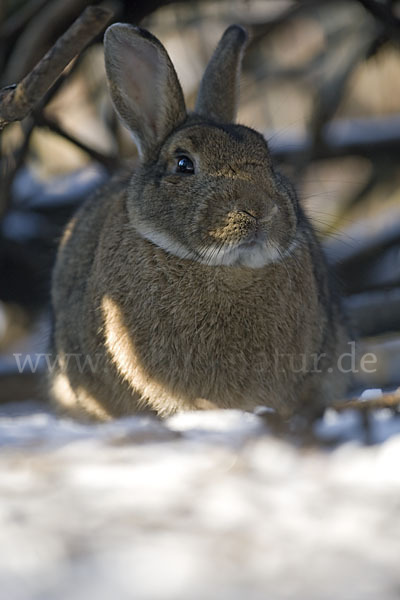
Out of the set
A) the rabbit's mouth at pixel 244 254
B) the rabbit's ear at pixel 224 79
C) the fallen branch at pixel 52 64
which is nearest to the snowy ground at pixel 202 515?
the rabbit's mouth at pixel 244 254

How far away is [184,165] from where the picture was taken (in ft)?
7.77

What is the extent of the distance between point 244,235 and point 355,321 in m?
1.77

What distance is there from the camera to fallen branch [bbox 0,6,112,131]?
1.84 m

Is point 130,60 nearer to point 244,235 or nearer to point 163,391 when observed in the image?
point 244,235

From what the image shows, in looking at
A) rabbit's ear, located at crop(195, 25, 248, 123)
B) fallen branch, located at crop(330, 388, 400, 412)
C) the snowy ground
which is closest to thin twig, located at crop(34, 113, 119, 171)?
rabbit's ear, located at crop(195, 25, 248, 123)

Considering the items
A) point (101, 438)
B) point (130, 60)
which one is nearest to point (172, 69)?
point (130, 60)

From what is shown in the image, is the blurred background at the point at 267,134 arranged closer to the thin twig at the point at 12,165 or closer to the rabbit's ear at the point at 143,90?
the thin twig at the point at 12,165

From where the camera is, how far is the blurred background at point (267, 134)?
148 inches

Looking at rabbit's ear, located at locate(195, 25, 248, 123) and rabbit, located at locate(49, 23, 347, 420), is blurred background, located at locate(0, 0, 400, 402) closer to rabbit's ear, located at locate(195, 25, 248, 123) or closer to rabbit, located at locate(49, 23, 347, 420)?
rabbit's ear, located at locate(195, 25, 248, 123)

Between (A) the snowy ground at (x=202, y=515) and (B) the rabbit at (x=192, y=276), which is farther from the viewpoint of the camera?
(B) the rabbit at (x=192, y=276)

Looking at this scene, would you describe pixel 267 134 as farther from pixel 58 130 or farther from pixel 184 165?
pixel 184 165

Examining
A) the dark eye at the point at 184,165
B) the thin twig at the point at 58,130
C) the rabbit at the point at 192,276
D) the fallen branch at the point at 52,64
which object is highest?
the fallen branch at the point at 52,64

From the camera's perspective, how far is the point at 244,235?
209cm

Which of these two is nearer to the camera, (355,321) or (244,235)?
(244,235)
